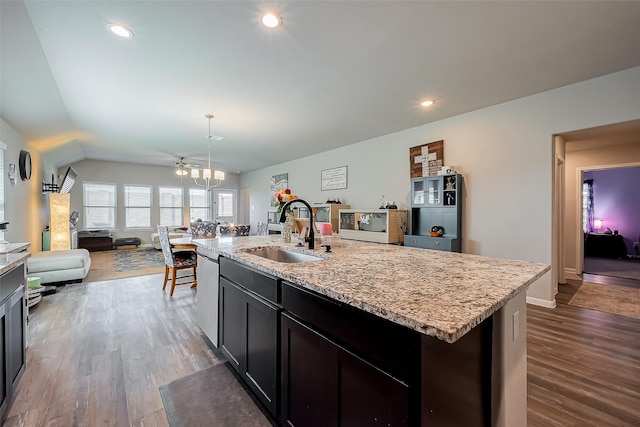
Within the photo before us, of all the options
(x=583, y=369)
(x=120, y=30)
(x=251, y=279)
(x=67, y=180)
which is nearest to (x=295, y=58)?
(x=120, y=30)

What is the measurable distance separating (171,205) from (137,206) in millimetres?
978

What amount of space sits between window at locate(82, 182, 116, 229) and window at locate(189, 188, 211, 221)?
221cm

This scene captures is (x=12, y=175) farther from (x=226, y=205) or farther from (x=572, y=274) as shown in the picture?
(x=572, y=274)

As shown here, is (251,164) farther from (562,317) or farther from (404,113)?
(562,317)

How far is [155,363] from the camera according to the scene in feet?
7.04

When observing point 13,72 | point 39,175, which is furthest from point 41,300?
point 39,175

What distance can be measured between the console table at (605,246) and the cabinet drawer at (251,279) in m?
8.77

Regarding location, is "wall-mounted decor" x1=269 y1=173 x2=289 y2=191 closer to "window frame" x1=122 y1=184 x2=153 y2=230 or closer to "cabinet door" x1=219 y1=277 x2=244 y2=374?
"window frame" x1=122 y1=184 x2=153 y2=230

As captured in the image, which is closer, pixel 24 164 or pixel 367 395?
pixel 367 395

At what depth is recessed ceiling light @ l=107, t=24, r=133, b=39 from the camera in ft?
6.87

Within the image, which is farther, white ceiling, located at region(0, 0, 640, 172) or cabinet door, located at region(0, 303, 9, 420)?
white ceiling, located at region(0, 0, 640, 172)

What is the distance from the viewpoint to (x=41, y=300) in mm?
3547

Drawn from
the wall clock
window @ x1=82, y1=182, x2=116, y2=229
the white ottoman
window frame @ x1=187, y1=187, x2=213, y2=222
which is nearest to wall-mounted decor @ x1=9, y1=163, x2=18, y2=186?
the wall clock

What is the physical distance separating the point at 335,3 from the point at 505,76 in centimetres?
210
